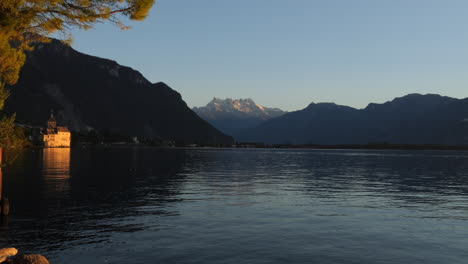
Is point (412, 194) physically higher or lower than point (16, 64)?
lower

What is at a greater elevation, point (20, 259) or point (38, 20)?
point (38, 20)

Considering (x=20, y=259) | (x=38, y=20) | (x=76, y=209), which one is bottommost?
(x=76, y=209)

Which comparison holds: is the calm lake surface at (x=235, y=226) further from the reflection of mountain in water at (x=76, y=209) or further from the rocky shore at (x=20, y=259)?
the rocky shore at (x=20, y=259)

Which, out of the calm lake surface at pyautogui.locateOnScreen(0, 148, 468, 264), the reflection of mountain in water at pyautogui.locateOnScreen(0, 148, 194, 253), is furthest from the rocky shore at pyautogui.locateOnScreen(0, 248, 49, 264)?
the reflection of mountain in water at pyautogui.locateOnScreen(0, 148, 194, 253)

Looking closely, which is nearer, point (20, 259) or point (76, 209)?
point (20, 259)

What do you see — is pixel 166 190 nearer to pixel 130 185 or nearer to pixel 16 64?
pixel 130 185

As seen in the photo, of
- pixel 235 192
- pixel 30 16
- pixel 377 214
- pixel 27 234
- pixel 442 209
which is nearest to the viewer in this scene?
pixel 30 16

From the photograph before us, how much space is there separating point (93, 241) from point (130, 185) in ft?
118

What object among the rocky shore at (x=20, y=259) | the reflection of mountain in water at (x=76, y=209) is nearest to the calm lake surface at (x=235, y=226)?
the reflection of mountain in water at (x=76, y=209)

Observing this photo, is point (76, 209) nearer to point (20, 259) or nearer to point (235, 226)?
point (235, 226)

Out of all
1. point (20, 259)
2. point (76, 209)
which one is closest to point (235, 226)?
point (20, 259)

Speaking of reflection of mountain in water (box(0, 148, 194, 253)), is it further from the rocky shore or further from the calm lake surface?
the rocky shore

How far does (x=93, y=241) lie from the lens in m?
26.0

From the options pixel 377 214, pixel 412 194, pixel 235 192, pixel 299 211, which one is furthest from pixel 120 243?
pixel 412 194
